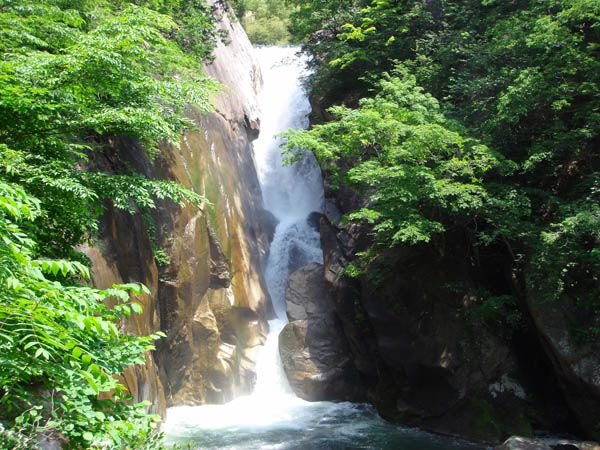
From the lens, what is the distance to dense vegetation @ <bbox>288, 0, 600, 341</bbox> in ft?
36.8

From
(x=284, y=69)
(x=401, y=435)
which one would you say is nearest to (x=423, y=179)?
(x=401, y=435)

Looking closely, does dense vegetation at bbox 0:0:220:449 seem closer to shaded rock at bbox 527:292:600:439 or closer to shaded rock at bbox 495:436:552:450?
shaded rock at bbox 495:436:552:450

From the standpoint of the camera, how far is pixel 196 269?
50.3 ft

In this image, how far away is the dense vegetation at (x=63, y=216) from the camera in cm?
317

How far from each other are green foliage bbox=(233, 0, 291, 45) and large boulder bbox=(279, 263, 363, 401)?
3327cm

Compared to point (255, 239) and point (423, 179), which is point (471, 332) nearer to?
point (423, 179)

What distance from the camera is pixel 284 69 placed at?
102 feet

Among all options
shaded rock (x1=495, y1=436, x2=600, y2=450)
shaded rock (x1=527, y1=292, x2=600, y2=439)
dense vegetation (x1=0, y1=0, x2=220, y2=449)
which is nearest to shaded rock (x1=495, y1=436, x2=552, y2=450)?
shaded rock (x1=495, y1=436, x2=600, y2=450)

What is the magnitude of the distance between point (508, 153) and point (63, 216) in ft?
36.9

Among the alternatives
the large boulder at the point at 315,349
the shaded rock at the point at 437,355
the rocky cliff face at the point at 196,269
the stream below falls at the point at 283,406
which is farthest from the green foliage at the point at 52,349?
the large boulder at the point at 315,349

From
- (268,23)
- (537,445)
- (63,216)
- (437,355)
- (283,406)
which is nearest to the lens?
(63,216)

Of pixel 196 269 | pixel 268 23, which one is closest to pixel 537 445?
pixel 196 269

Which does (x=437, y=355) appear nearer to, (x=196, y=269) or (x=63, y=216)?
(x=196, y=269)

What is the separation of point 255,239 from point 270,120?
32.3ft
